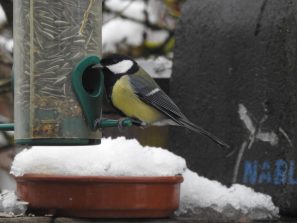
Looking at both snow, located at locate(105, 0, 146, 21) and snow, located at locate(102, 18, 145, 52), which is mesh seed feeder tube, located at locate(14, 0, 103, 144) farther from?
snow, located at locate(102, 18, 145, 52)

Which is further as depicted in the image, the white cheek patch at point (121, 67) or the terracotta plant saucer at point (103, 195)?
the white cheek patch at point (121, 67)

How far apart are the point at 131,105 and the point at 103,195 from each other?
0.86 m

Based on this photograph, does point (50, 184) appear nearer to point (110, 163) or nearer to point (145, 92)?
point (110, 163)

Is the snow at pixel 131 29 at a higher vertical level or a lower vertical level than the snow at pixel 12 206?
higher

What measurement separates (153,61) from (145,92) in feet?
2.74

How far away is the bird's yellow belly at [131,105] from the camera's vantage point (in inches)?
163

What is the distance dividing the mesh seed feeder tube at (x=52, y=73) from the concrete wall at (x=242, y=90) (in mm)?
810

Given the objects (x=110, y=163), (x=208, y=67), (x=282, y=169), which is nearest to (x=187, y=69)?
(x=208, y=67)

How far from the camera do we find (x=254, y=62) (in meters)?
4.27

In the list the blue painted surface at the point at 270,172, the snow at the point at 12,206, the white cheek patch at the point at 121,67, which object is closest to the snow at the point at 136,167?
the snow at the point at 12,206

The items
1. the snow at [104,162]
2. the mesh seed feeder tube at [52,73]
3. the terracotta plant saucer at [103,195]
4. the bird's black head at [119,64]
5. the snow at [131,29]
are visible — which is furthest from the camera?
the snow at [131,29]

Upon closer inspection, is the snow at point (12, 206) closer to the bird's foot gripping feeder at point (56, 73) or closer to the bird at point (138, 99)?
the bird's foot gripping feeder at point (56, 73)

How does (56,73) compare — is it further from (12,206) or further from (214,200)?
(214,200)

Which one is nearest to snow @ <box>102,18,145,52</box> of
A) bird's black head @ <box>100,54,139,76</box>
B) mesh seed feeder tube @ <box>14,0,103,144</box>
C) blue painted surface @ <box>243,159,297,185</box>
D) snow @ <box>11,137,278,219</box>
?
bird's black head @ <box>100,54,139,76</box>
